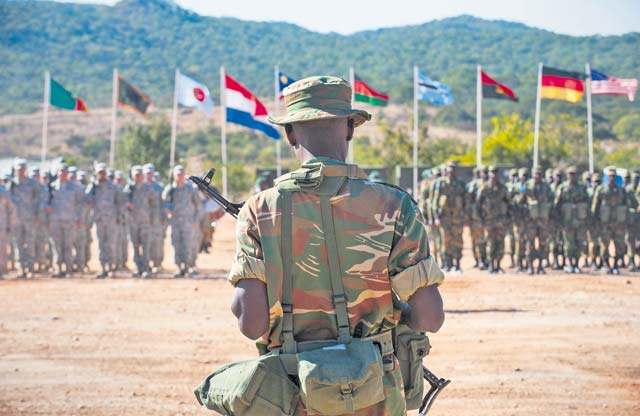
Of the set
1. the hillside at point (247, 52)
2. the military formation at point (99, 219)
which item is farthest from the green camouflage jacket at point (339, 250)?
the hillside at point (247, 52)

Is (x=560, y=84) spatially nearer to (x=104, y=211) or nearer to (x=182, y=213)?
(x=182, y=213)

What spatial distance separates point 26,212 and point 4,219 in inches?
16.2

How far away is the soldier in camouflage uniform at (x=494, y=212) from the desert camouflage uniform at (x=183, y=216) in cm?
533

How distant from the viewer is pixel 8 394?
7246 mm

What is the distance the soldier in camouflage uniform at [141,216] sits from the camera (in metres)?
16.2

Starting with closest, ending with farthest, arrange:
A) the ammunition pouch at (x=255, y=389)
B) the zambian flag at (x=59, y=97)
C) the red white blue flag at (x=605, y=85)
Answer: the ammunition pouch at (x=255, y=389) < the red white blue flag at (x=605, y=85) < the zambian flag at (x=59, y=97)

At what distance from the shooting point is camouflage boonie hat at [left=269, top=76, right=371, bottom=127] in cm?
329

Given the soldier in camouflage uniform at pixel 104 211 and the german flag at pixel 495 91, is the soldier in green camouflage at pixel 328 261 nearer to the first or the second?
the soldier in camouflage uniform at pixel 104 211

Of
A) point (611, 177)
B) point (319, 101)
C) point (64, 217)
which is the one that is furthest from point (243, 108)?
point (319, 101)

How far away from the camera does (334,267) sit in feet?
10.6

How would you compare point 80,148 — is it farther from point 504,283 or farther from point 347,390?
point 347,390

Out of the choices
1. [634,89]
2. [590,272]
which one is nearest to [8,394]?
[590,272]

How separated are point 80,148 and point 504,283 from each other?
56671 mm

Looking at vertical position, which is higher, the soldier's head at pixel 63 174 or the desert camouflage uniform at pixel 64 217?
the soldier's head at pixel 63 174
